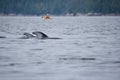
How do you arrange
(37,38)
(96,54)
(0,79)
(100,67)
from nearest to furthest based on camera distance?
1. (0,79)
2. (100,67)
3. (96,54)
4. (37,38)

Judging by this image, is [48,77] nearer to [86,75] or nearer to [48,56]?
[86,75]

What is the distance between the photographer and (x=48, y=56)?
22.3 meters

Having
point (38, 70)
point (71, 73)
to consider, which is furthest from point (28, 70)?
point (71, 73)

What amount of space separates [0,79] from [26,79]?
84 cm

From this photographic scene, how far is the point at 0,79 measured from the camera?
1563 cm

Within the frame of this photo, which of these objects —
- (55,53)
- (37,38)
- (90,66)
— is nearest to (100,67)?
(90,66)

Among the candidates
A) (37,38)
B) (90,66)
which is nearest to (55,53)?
(90,66)

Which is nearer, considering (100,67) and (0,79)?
(0,79)

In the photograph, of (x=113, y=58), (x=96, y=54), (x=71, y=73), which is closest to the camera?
(x=71, y=73)

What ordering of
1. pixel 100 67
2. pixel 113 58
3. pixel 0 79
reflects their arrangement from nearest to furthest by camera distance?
pixel 0 79 < pixel 100 67 < pixel 113 58

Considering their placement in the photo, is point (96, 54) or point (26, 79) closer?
point (26, 79)

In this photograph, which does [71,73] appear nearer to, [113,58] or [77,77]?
[77,77]

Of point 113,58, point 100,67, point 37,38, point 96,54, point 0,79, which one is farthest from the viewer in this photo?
point 37,38

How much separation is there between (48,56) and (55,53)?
1610mm
